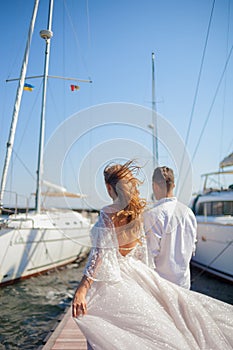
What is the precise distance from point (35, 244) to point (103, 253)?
25.8ft

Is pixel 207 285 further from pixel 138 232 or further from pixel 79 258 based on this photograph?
pixel 138 232

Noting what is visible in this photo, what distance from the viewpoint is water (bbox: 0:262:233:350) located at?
4655 millimetres

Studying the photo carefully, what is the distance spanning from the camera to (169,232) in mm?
2287

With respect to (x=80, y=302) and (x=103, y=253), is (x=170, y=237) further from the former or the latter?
(x=80, y=302)

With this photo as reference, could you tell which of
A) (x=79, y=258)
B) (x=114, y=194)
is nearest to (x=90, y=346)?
(x=114, y=194)

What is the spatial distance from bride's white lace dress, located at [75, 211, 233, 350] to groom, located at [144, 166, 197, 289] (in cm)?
41

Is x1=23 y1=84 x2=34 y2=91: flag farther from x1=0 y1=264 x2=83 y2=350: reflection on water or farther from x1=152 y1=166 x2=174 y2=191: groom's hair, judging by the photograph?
x1=152 y1=166 x2=174 y2=191: groom's hair

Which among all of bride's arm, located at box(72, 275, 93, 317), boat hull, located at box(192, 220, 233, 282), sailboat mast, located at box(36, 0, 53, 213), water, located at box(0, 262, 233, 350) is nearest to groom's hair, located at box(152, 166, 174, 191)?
bride's arm, located at box(72, 275, 93, 317)

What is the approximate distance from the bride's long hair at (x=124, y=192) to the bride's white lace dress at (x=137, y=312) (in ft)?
0.33

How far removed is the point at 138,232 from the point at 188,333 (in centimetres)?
70

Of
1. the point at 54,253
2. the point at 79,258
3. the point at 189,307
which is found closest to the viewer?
the point at 189,307

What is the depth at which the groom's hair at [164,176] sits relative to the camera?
7.80 feet

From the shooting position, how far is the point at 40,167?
422 inches

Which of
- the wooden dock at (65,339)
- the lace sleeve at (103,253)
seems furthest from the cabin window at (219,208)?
the lace sleeve at (103,253)
